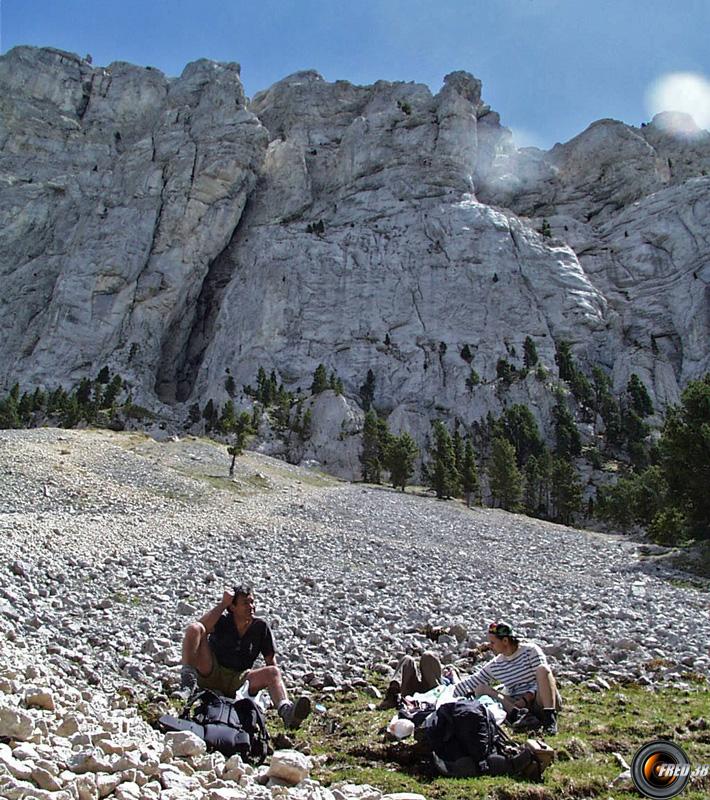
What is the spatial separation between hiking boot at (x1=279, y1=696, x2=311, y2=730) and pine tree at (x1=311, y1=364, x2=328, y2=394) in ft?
333

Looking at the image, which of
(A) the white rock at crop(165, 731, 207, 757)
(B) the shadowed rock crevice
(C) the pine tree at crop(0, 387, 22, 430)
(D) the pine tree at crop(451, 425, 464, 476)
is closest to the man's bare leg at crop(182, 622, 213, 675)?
(A) the white rock at crop(165, 731, 207, 757)

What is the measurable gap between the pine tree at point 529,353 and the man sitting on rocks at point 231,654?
114766mm

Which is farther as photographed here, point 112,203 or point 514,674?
point 112,203

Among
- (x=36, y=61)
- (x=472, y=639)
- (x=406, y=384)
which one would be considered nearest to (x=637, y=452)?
(x=406, y=384)

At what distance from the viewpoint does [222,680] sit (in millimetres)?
9367

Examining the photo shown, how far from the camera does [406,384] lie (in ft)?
395

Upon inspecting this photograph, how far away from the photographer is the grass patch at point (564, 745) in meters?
6.74

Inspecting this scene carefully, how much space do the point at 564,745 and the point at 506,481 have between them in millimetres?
70118

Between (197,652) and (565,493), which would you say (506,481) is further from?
(197,652)

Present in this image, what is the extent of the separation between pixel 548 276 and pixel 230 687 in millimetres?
137458

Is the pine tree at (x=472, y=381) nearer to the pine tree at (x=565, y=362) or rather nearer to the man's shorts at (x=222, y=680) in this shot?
the pine tree at (x=565, y=362)

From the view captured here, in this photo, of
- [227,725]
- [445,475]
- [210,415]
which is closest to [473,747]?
[227,725]

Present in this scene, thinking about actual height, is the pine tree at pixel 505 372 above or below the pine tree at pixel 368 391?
above

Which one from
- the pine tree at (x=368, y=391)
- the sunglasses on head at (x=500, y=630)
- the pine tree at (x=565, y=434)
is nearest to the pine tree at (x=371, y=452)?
the pine tree at (x=368, y=391)
